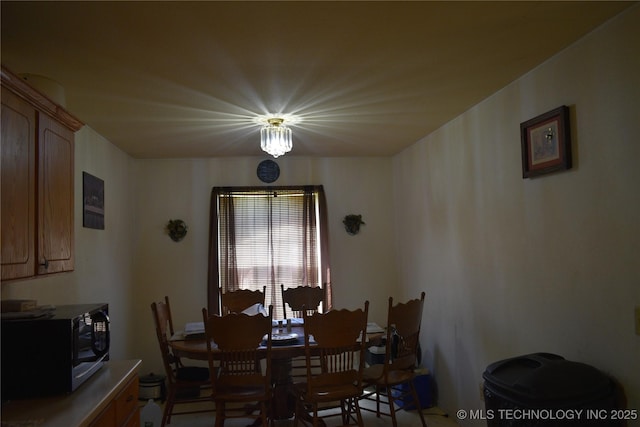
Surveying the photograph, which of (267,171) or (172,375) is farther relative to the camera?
(267,171)

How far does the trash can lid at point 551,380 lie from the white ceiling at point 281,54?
58.2 inches

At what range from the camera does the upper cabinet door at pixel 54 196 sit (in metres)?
2.07

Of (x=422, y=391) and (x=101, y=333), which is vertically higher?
(x=101, y=333)

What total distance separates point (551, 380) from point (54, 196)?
233cm

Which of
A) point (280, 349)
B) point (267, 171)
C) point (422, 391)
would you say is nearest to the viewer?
point (280, 349)

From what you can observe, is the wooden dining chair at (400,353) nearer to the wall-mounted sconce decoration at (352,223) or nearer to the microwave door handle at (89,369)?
the wall-mounted sconce decoration at (352,223)

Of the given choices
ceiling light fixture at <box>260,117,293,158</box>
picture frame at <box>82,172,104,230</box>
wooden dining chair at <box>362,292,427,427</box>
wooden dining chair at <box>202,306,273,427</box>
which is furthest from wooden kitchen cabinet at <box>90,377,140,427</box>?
ceiling light fixture at <box>260,117,293,158</box>

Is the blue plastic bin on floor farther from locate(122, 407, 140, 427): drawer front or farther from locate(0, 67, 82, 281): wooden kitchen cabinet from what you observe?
locate(0, 67, 82, 281): wooden kitchen cabinet

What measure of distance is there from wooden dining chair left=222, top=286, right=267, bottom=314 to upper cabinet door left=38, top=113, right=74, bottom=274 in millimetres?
2016

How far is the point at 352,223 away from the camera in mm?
4980

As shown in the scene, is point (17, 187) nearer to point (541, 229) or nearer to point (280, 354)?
point (280, 354)

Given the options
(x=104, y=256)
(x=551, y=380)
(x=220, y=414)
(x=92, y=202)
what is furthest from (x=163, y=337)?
(x=551, y=380)

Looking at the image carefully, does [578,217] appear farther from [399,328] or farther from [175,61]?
[175,61]

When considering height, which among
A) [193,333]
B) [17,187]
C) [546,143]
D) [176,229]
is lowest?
[193,333]
